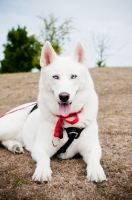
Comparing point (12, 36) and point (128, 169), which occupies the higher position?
point (12, 36)

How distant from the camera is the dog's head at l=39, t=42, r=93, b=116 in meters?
3.30

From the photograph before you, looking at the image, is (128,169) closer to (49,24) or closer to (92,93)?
(92,93)

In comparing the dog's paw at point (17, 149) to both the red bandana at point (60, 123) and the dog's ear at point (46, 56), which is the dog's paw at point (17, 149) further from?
the dog's ear at point (46, 56)

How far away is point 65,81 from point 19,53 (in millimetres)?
25613

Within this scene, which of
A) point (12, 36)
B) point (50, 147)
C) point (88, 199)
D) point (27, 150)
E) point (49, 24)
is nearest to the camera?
point (88, 199)

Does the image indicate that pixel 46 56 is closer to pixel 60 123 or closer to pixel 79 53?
pixel 79 53

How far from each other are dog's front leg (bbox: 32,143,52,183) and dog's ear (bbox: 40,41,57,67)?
1.07m

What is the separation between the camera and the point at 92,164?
10.7ft

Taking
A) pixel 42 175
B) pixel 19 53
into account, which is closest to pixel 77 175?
pixel 42 175

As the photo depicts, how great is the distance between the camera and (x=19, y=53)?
2812cm

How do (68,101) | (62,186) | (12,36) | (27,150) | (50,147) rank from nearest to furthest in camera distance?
(62,186), (68,101), (50,147), (27,150), (12,36)

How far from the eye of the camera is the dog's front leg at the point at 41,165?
311cm

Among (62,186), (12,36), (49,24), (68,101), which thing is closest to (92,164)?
(62,186)

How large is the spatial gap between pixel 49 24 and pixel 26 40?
6470 mm
